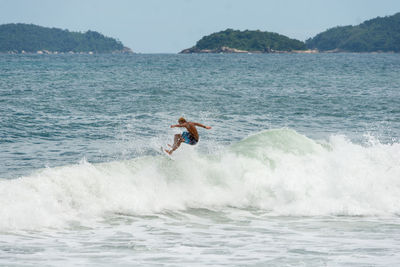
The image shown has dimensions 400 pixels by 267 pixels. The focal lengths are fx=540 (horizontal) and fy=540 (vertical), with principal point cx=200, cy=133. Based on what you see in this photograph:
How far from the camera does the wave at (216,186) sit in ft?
38.0

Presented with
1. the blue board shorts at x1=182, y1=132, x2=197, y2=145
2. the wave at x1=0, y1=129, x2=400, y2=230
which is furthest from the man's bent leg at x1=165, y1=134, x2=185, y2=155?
the wave at x1=0, y1=129, x2=400, y2=230

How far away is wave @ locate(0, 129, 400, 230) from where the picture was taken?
38.0 ft

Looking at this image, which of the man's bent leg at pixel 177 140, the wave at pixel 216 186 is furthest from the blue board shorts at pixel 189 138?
the wave at pixel 216 186

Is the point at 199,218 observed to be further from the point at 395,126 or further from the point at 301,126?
the point at 395,126

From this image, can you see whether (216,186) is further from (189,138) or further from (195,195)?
(189,138)

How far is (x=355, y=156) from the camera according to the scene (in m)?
15.4

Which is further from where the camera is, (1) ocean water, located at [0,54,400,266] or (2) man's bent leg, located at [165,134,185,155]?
(2) man's bent leg, located at [165,134,185,155]

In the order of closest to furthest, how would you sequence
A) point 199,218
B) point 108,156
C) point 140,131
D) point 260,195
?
point 199,218 → point 260,195 → point 108,156 → point 140,131

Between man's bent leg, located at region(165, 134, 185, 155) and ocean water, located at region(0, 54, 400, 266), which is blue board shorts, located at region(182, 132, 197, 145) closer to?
man's bent leg, located at region(165, 134, 185, 155)

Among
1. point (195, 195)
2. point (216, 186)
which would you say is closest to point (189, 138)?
point (216, 186)

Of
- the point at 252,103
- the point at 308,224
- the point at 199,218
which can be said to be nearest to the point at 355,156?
the point at 308,224

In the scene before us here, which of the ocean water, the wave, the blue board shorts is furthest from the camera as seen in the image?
the blue board shorts

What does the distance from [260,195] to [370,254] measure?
4.85m

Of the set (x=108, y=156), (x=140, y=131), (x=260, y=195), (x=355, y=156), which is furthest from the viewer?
(x=140, y=131)
